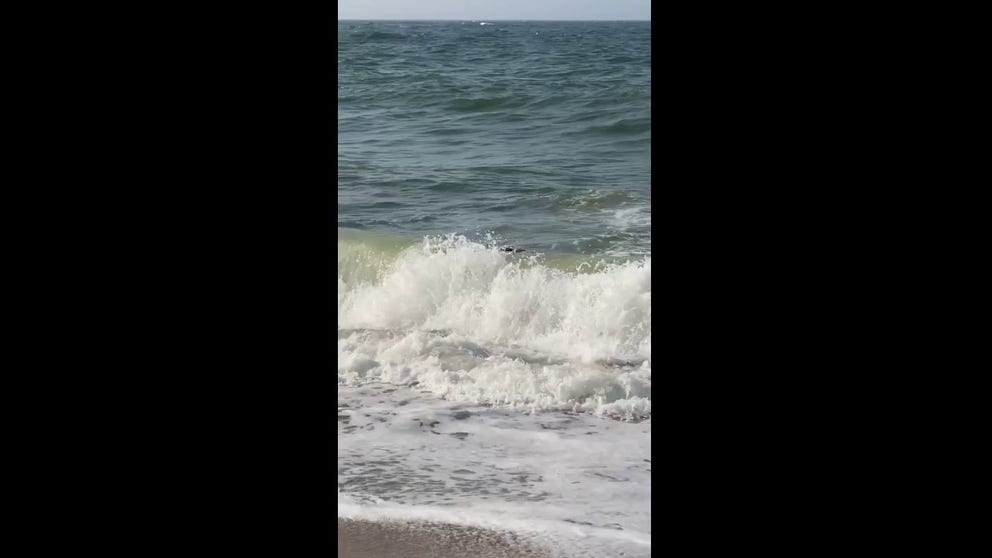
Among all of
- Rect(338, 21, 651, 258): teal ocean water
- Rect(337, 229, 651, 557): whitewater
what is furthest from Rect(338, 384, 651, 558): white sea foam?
Rect(338, 21, 651, 258): teal ocean water

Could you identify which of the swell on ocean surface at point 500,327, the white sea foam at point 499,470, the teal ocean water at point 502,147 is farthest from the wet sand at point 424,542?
the teal ocean water at point 502,147

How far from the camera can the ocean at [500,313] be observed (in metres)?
3.69

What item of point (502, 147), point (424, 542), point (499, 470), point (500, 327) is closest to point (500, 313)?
point (500, 327)

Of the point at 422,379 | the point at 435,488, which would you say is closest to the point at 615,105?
the point at 422,379

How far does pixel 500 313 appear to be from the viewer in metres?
6.27

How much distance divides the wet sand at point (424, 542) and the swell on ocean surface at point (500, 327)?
1.60 meters

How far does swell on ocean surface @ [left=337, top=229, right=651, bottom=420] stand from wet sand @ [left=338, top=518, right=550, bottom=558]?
1.60m
